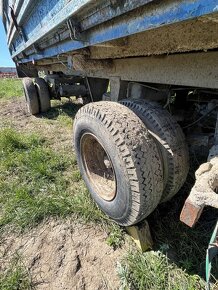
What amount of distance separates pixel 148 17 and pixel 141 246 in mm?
1569

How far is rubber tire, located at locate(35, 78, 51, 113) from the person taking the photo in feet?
17.5

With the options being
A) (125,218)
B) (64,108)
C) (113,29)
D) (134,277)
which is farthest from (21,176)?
(64,108)

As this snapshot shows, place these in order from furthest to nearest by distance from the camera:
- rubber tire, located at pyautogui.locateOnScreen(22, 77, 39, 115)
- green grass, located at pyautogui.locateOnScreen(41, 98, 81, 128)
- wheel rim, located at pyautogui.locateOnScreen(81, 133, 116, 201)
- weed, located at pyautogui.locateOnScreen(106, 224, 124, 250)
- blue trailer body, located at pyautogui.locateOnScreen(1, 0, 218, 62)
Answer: rubber tire, located at pyautogui.locateOnScreen(22, 77, 39, 115)
green grass, located at pyautogui.locateOnScreen(41, 98, 81, 128)
wheel rim, located at pyautogui.locateOnScreen(81, 133, 116, 201)
weed, located at pyautogui.locateOnScreen(106, 224, 124, 250)
blue trailer body, located at pyautogui.locateOnScreen(1, 0, 218, 62)

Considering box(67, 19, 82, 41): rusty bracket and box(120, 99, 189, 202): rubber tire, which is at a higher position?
box(67, 19, 82, 41): rusty bracket

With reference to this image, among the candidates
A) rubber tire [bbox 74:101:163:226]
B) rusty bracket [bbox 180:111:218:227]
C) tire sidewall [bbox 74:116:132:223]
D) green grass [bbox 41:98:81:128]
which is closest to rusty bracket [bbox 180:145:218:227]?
rusty bracket [bbox 180:111:218:227]

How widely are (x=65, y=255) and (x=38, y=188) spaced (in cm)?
97

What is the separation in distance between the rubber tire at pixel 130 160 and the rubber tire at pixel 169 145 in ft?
0.28

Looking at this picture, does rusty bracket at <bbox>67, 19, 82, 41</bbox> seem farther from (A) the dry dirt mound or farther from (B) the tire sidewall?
(A) the dry dirt mound

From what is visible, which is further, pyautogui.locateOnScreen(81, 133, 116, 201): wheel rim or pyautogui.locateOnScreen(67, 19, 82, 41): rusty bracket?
pyautogui.locateOnScreen(81, 133, 116, 201): wheel rim

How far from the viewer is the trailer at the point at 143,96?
4.05 feet

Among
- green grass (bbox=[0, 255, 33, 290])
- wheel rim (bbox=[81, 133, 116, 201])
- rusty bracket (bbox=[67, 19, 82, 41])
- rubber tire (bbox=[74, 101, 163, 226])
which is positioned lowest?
green grass (bbox=[0, 255, 33, 290])

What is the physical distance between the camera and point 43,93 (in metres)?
5.34

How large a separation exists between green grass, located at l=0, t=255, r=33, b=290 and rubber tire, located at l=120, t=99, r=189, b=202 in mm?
1163

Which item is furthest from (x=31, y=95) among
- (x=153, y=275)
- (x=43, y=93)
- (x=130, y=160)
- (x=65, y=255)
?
(x=153, y=275)
